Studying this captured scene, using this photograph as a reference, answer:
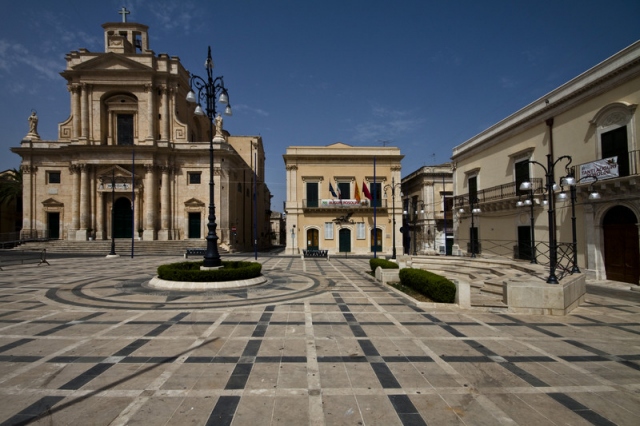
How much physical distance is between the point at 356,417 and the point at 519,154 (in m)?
21.4

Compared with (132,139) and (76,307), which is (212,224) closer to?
(76,307)

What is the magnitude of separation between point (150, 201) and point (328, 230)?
18.8 m

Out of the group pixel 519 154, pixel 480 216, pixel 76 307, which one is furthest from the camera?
pixel 480 216

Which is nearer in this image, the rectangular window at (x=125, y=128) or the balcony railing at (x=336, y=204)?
the balcony railing at (x=336, y=204)

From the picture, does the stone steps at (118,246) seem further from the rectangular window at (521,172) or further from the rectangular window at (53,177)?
the rectangular window at (521,172)

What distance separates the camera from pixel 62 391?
14.3 ft

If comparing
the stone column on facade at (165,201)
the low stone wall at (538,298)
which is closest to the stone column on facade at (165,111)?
the stone column on facade at (165,201)

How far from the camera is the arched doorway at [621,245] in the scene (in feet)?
43.9

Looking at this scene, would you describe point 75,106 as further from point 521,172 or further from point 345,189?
point 521,172

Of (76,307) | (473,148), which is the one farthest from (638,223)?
(76,307)

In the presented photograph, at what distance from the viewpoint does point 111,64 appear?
34062mm

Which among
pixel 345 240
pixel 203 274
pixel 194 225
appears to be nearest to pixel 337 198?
pixel 345 240

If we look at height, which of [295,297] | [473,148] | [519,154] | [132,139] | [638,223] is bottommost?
[295,297]

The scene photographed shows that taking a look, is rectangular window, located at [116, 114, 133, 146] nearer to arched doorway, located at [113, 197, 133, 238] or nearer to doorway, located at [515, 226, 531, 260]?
arched doorway, located at [113, 197, 133, 238]
